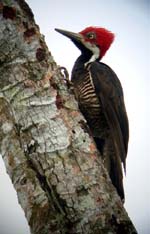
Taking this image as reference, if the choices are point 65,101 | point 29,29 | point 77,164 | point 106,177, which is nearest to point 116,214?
point 106,177

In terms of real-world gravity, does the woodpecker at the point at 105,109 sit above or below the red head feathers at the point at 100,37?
below

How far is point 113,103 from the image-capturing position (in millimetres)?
3672

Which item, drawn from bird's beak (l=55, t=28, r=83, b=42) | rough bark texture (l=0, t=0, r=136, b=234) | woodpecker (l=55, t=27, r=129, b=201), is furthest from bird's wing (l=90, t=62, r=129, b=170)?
rough bark texture (l=0, t=0, r=136, b=234)

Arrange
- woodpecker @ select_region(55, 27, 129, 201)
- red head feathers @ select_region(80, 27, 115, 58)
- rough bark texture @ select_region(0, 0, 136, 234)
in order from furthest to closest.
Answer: red head feathers @ select_region(80, 27, 115, 58), woodpecker @ select_region(55, 27, 129, 201), rough bark texture @ select_region(0, 0, 136, 234)

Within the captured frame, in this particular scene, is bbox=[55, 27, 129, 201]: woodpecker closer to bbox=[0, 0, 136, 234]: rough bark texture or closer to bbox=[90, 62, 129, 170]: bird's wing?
bbox=[90, 62, 129, 170]: bird's wing

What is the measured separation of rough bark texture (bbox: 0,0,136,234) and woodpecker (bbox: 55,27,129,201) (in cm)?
139

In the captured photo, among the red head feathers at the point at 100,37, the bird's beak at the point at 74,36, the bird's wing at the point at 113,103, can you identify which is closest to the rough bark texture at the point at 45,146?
Answer: the bird's wing at the point at 113,103

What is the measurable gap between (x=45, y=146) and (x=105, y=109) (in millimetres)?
1737

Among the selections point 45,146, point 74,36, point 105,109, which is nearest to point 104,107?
point 105,109

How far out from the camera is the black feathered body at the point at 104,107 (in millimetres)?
3564

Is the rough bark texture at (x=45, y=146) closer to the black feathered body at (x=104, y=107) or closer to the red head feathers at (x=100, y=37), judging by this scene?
the black feathered body at (x=104, y=107)

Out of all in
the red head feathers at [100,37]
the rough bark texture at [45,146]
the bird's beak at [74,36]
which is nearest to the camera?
the rough bark texture at [45,146]

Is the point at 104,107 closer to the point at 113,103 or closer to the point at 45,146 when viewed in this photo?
→ the point at 113,103

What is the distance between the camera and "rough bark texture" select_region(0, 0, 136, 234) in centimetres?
188
